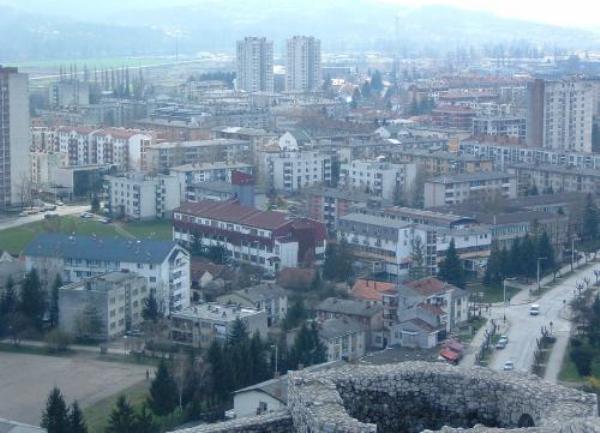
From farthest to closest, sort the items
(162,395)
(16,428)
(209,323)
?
(209,323) < (162,395) < (16,428)

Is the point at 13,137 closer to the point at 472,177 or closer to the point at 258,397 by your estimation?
the point at 472,177

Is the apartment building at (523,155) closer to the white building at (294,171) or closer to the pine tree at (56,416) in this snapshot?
the white building at (294,171)

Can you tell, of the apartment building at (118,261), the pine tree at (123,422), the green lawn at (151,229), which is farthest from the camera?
the green lawn at (151,229)

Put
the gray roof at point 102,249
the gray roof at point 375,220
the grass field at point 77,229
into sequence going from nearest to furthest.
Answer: the gray roof at point 102,249, the gray roof at point 375,220, the grass field at point 77,229

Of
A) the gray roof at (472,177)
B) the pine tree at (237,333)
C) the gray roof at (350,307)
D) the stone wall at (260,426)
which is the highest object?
the stone wall at (260,426)

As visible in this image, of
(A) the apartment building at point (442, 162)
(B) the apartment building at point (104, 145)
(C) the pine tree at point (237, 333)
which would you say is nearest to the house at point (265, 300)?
(C) the pine tree at point (237, 333)

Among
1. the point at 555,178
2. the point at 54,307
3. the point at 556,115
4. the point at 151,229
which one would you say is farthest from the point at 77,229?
the point at 556,115
